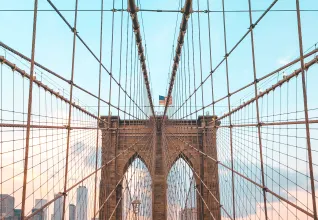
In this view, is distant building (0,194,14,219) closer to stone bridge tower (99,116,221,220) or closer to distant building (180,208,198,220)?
distant building (180,208,198,220)

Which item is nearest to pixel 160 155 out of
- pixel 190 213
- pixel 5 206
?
pixel 190 213

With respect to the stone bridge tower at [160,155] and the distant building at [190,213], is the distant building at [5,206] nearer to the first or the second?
the distant building at [190,213]

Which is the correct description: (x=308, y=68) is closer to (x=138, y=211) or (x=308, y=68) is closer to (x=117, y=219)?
(x=138, y=211)

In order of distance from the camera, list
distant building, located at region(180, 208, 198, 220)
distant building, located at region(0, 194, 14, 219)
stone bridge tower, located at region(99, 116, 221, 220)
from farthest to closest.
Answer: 1. stone bridge tower, located at region(99, 116, 221, 220)
2. distant building, located at region(180, 208, 198, 220)
3. distant building, located at region(0, 194, 14, 219)

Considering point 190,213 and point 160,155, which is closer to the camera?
point 190,213

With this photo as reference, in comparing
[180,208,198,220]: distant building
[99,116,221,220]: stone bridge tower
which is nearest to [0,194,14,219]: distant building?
[180,208,198,220]: distant building

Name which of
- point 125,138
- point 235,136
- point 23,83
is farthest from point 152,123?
point 23,83

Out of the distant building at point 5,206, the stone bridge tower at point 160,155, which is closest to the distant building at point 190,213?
the stone bridge tower at point 160,155

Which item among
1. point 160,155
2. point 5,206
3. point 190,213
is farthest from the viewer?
point 160,155

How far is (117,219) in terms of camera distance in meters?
16.4

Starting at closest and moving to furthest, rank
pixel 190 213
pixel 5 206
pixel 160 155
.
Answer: pixel 5 206, pixel 190 213, pixel 160 155

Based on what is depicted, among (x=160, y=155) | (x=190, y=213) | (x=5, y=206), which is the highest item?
(x=160, y=155)

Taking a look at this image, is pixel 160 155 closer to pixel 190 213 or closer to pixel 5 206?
pixel 190 213

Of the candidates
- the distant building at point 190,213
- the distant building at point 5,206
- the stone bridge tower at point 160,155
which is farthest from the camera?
the stone bridge tower at point 160,155
